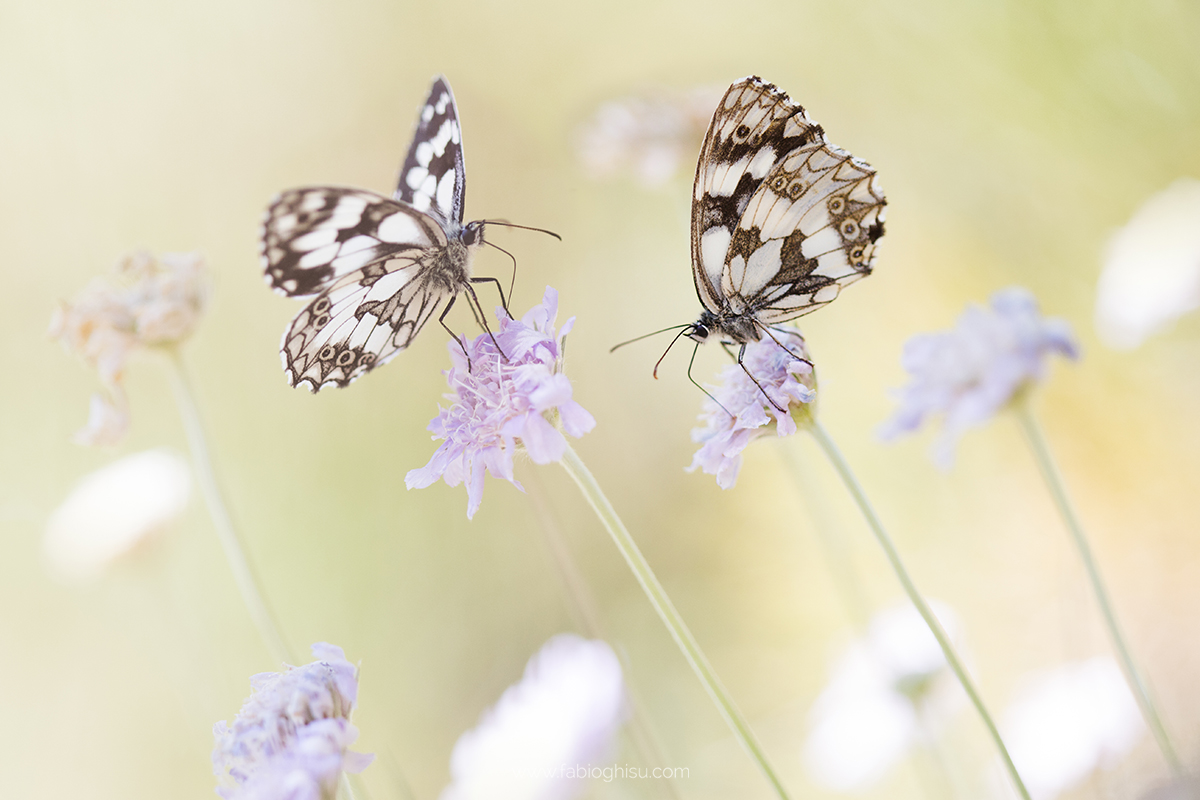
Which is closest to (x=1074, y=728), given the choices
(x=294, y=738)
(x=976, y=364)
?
(x=976, y=364)

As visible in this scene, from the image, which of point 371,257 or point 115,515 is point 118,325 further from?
point 115,515

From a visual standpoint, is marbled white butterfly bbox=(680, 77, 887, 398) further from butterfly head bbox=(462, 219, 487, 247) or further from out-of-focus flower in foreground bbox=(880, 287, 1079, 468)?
butterfly head bbox=(462, 219, 487, 247)

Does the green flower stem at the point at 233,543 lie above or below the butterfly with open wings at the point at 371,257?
below

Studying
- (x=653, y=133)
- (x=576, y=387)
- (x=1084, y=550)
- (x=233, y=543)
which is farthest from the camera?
(x=576, y=387)

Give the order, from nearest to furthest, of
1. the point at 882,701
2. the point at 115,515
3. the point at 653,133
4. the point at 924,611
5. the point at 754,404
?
the point at 924,611 → the point at 754,404 → the point at 882,701 → the point at 115,515 → the point at 653,133

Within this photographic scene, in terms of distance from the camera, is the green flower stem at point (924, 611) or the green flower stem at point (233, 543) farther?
the green flower stem at point (233, 543)

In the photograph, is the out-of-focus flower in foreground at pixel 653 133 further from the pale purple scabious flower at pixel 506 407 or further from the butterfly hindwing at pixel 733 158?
the pale purple scabious flower at pixel 506 407

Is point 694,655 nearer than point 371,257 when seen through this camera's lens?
Yes

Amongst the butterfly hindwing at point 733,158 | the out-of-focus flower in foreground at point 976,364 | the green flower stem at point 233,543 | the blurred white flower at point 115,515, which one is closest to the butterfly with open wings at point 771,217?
the butterfly hindwing at point 733,158
